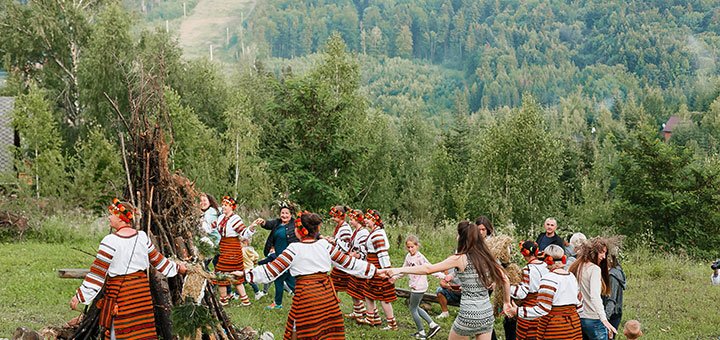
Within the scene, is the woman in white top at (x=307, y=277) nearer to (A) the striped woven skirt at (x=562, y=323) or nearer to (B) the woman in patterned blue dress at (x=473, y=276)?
(B) the woman in patterned blue dress at (x=473, y=276)

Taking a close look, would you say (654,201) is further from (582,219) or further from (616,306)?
(616,306)

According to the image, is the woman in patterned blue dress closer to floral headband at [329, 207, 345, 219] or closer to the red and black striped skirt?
the red and black striped skirt

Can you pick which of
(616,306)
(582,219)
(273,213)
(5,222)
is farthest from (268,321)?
(582,219)

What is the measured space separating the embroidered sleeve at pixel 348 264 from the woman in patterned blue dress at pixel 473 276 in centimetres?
89

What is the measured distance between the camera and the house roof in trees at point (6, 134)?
28.3 metres

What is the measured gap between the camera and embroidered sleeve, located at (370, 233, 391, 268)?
10.7 meters

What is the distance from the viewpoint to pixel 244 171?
2825 centimetres

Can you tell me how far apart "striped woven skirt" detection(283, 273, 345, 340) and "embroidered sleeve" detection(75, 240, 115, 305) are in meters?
1.98

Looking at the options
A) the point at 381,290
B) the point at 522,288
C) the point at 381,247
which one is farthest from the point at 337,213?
the point at 522,288

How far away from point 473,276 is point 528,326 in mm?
1352

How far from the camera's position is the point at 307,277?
7.93m

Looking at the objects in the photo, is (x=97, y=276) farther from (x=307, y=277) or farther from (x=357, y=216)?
(x=357, y=216)

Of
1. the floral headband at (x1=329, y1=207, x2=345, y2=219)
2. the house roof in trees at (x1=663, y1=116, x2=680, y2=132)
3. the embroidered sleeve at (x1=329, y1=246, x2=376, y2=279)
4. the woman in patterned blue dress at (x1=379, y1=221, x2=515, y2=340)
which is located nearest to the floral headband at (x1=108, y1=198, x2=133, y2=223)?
the embroidered sleeve at (x1=329, y1=246, x2=376, y2=279)

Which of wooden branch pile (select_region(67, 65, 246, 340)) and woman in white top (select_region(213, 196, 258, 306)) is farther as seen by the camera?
woman in white top (select_region(213, 196, 258, 306))
